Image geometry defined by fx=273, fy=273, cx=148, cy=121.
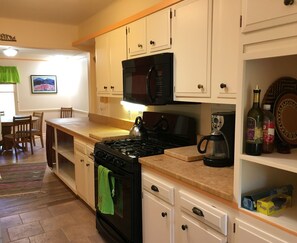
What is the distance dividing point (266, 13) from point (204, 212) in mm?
1011

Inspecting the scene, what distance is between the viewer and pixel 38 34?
4242 millimetres

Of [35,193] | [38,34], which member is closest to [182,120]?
[35,193]

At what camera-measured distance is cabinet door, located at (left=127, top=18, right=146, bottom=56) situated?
8.23 feet

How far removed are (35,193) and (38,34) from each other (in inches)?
94.4

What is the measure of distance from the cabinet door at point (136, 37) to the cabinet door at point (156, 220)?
1329mm

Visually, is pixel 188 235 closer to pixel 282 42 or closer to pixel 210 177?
pixel 210 177

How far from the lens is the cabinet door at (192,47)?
6.05 feet

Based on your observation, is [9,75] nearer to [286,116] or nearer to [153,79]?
[153,79]

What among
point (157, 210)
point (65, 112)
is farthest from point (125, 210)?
point (65, 112)

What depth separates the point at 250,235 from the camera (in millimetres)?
1242

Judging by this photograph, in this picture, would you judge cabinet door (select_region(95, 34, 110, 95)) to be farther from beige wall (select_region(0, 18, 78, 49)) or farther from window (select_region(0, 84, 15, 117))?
window (select_region(0, 84, 15, 117))

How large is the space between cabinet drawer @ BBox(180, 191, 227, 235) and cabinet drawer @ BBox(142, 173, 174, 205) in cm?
11

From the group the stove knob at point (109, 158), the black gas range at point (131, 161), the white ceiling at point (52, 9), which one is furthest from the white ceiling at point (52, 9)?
the stove knob at point (109, 158)

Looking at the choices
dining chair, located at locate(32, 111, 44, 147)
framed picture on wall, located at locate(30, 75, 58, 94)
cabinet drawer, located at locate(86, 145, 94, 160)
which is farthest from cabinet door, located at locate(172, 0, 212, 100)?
framed picture on wall, located at locate(30, 75, 58, 94)
